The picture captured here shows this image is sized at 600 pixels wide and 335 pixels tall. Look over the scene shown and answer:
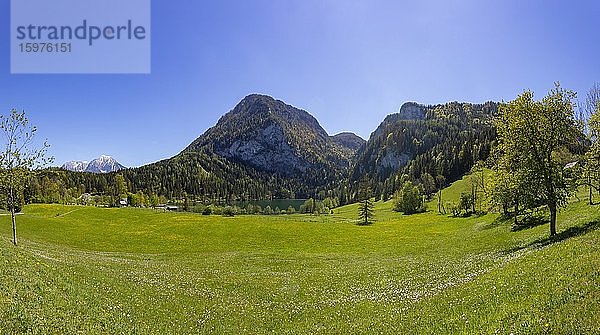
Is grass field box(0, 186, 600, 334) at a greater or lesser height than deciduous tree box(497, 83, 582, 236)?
lesser

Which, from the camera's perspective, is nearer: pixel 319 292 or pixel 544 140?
pixel 319 292

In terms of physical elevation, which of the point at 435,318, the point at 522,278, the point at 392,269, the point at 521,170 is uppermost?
the point at 521,170

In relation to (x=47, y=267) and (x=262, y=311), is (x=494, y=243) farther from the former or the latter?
(x=47, y=267)

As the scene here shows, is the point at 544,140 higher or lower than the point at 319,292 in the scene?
higher

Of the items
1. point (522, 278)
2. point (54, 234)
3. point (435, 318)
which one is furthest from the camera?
point (54, 234)

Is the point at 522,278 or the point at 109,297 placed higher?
the point at 522,278

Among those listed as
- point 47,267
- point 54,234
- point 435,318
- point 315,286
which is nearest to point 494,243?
point 315,286

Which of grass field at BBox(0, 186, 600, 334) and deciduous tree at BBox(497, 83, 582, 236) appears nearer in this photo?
grass field at BBox(0, 186, 600, 334)

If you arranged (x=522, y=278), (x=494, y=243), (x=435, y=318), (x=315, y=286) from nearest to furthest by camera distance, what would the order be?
(x=435, y=318), (x=522, y=278), (x=315, y=286), (x=494, y=243)

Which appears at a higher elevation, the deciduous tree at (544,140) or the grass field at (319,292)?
the deciduous tree at (544,140)

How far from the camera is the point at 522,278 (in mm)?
19688

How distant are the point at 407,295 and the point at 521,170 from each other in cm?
2217

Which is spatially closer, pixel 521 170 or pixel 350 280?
pixel 350 280

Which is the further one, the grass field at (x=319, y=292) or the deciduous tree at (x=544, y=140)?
the deciduous tree at (x=544, y=140)
